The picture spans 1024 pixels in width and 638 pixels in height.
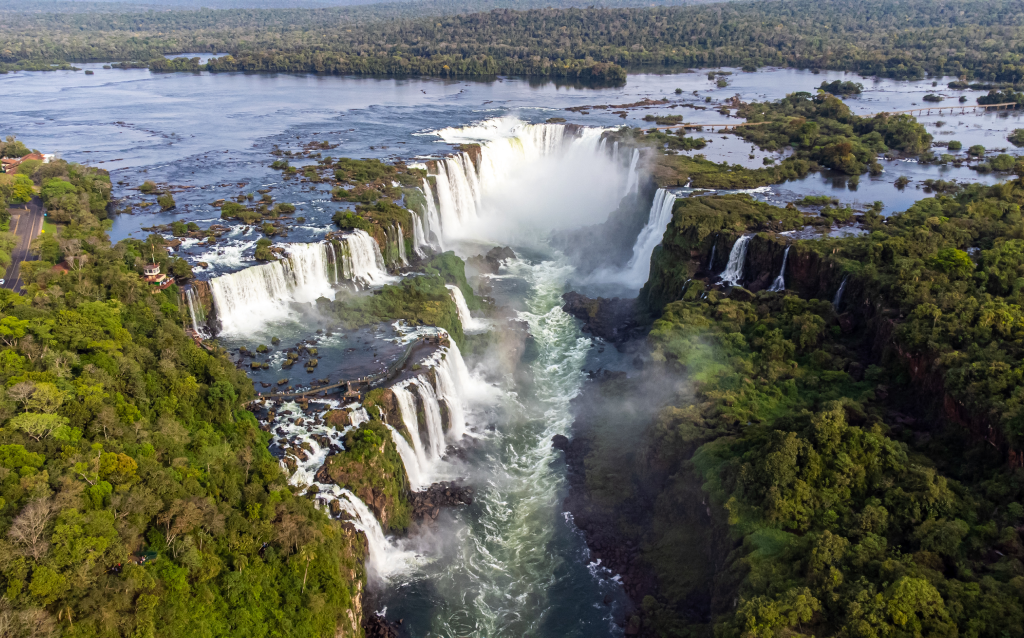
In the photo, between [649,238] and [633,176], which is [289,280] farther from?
[633,176]

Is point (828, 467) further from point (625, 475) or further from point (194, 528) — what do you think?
point (194, 528)

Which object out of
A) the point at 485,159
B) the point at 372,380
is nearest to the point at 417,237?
the point at 485,159

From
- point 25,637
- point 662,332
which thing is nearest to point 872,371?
point 662,332

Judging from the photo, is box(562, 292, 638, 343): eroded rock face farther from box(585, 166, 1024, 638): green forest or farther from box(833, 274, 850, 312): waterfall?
box(833, 274, 850, 312): waterfall

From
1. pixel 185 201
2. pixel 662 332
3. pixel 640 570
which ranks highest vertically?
pixel 185 201

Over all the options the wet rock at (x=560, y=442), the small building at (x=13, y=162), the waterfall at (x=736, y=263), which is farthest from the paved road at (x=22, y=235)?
the waterfall at (x=736, y=263)

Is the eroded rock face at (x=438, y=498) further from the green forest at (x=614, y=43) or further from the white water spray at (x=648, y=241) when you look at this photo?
the green forest at (x=614, y=43)
